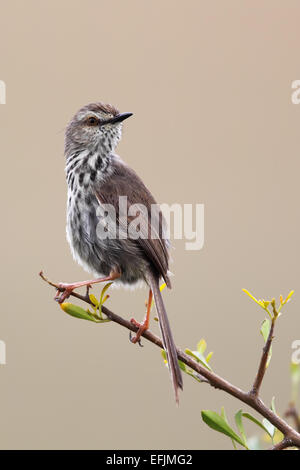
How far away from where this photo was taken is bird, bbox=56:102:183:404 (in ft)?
8.93

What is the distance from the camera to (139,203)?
2.80 m

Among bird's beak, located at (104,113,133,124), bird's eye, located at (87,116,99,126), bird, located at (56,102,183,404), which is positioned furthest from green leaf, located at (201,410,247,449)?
bird's eye, located at (87,116,99,126)

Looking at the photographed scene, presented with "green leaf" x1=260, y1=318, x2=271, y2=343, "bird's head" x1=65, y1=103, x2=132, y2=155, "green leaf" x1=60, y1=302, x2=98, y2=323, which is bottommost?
"green leaf" x1=260, y1=318, x2=271, y2=343

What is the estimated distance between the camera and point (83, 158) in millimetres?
3084

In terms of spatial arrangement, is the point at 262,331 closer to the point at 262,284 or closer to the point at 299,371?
the point at 299,371

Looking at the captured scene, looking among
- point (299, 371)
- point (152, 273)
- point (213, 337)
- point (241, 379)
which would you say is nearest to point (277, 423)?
point (299, 371)

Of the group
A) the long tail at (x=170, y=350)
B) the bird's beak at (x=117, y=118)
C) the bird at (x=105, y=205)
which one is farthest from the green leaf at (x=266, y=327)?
the bird's beak at (x=117, y=118)

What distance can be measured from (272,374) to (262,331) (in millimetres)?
4026

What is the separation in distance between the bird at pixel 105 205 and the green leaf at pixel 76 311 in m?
0.53

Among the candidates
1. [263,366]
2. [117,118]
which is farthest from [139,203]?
[263,366]

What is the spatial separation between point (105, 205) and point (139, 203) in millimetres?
146

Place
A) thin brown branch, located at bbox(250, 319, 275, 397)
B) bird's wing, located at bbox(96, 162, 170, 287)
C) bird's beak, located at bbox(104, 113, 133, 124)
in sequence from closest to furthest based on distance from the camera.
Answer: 1. thin brown branch, located at bbox(250, 319, 275, 397)
2. bird's wing, located at bbox(96, 162, 170, 287)
3. bird's beak, located at bbox(104, 113, 133, 124)

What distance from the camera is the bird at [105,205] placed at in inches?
107

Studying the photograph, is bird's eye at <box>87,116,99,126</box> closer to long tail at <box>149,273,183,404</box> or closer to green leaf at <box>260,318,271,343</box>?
long tail at <box>149,273,183,404</box>
